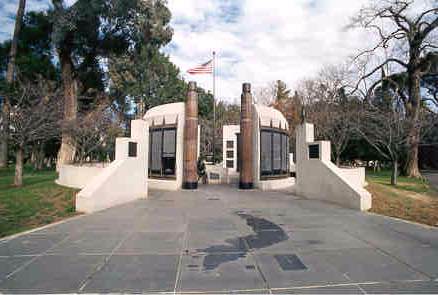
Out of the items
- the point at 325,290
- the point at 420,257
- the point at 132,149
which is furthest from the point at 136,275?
the point at 132,149

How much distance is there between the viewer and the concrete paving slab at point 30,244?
197 inches

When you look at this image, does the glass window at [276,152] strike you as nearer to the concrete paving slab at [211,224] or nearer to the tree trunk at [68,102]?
the concrete paving slab at [211,224]

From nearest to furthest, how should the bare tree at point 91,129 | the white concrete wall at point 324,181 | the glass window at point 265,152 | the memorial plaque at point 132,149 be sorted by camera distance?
the white concrete wall at point 324,181
the memorial plaque at point 132,149
the glass window at point 265,152
the bare tree at point 91,129

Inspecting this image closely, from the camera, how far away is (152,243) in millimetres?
5465

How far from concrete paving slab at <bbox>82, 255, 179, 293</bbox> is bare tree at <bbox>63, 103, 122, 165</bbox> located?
56.9 feet

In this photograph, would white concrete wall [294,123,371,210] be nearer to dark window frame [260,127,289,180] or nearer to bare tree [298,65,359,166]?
dark window frame [260,127,289,180]

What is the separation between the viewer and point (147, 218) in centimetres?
767

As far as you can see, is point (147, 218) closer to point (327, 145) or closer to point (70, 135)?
point (327, 145)

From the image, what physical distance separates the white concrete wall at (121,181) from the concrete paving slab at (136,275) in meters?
4.54

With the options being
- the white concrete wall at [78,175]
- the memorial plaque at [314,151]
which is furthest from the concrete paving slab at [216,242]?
the white concrete wall at [78,175]

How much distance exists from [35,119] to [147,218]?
34.4ft

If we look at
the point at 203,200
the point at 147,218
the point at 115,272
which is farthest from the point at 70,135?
the point at 115,272

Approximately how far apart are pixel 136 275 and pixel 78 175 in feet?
32.7

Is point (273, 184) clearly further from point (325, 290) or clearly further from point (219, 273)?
point (325, 290)
